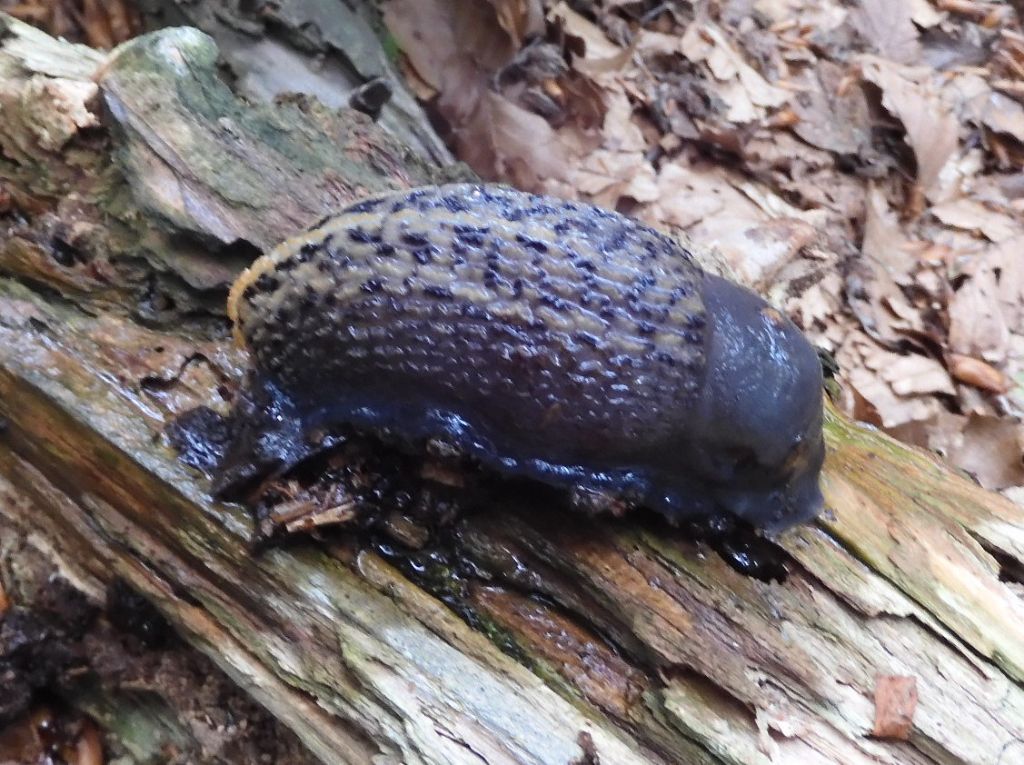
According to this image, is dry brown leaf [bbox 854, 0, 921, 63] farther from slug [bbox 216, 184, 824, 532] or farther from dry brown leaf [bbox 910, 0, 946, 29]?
slug [bbox 216, 184, 824, 532]

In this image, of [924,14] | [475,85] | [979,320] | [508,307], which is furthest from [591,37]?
[508,307]

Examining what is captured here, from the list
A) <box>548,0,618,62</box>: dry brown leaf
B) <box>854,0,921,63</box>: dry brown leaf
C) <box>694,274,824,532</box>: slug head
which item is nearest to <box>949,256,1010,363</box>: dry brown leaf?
<box>854,0,921,63</box>: dry brown leaf

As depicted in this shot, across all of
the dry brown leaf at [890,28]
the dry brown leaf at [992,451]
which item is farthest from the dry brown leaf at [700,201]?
the dry brown leaf at [890,28]

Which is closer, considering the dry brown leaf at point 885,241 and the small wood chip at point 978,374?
the small wood chip at point 978,374

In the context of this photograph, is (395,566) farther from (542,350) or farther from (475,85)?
(475,85)

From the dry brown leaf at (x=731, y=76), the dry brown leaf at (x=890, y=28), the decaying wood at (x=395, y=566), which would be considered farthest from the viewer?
the dry brown leaf at (x=890, y=28)

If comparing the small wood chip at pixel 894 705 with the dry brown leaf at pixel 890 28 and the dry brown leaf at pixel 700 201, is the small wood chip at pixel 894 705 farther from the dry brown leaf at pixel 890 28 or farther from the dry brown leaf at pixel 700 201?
the dry brown leaf at pixel 890 28
